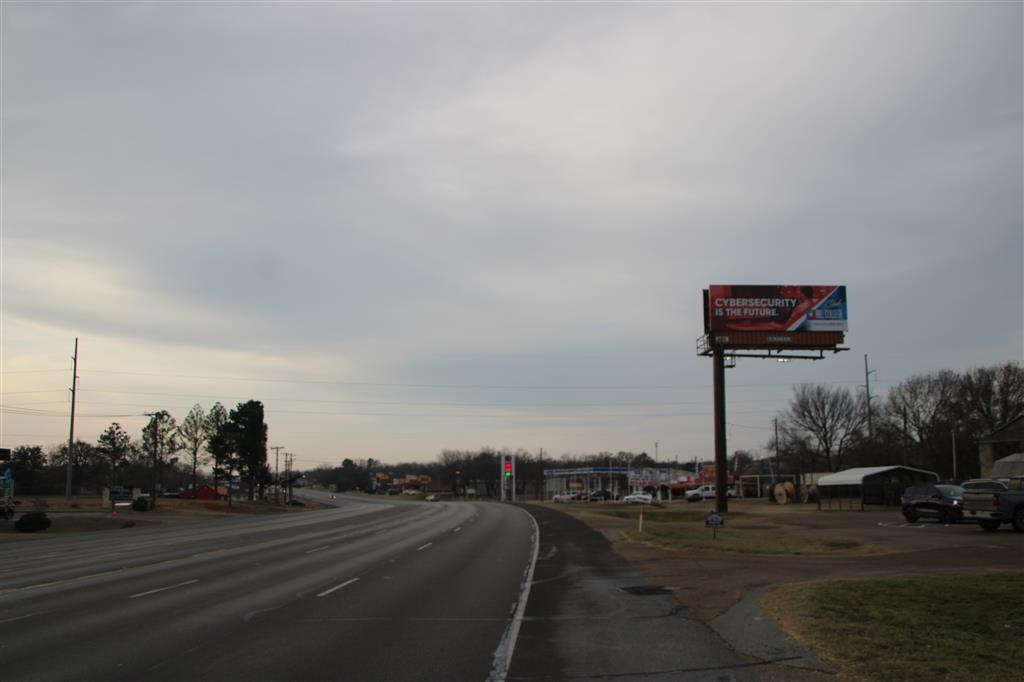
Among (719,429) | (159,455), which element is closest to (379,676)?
(719,429)

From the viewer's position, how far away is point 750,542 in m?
26.2

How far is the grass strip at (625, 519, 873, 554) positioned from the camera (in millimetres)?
23141

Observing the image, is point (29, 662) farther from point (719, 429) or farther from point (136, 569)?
point (719, 429)

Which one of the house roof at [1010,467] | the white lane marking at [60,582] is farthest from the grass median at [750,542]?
the house roof at [1010,467]

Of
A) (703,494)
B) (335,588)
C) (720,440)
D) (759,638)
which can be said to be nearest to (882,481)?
(720,440)

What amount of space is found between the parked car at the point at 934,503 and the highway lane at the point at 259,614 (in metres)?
19.3

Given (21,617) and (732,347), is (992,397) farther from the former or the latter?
(21,617)

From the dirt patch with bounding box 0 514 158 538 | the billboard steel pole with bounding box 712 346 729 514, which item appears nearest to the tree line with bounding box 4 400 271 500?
the dirt patch with bounding box 0 514 158 538

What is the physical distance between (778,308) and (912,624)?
4511 cm

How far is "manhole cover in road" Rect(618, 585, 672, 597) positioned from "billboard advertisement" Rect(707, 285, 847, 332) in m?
38.7

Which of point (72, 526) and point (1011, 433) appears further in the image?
point (1011, 433)

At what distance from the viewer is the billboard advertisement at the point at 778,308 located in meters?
52.9

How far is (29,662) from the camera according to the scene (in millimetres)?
8812

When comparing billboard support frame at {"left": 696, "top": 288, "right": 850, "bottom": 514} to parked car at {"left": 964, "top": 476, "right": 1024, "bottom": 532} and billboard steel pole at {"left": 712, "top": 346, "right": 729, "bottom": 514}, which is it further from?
parked car at {"left": 964, "top": 476, "right": 1024, "bottom": 532}
